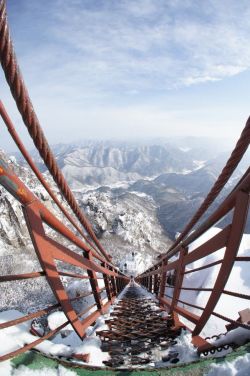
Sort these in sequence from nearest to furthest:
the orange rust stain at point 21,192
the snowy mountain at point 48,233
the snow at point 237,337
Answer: the orange rust stain at point 21,192 < the snow at point 237,337 < the snowy mountain at point 48,233

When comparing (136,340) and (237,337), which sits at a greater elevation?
(237,337)

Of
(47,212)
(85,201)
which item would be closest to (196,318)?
(47,212)

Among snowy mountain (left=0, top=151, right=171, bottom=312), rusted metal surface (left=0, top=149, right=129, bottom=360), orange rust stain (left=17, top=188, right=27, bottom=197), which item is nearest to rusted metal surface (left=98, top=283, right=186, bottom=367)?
rusted metal surface (left=0, top=149, right=129, bottom=360)

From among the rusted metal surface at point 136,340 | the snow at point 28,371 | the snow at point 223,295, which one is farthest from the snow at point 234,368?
the snow at point 223,295

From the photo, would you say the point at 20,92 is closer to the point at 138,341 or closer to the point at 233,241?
the point at 233,241

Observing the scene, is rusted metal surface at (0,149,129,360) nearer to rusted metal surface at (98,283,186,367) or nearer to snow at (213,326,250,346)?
rusted metal surface at (98,283,186,367)

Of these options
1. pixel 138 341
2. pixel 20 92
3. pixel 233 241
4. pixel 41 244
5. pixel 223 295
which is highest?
pixel 20 92

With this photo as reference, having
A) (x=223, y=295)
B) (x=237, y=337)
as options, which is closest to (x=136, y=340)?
(x=237, y=337)

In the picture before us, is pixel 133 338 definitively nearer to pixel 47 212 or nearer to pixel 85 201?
pixel 47 212

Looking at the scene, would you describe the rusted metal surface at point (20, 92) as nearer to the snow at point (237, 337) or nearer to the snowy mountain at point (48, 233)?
the snow at point (237, 337)
